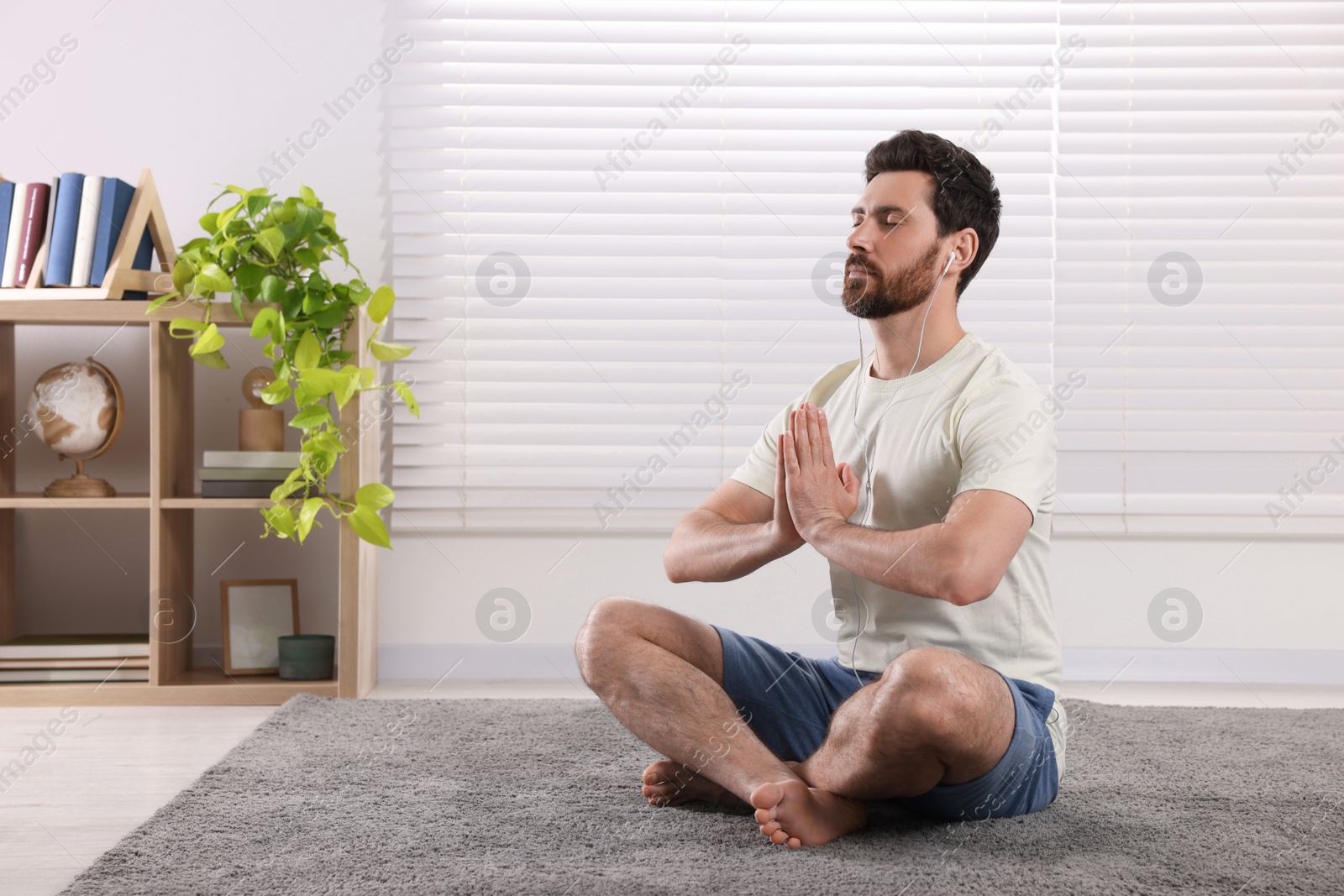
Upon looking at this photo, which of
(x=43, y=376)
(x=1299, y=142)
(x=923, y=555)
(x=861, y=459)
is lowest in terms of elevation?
(x=923, y=555)

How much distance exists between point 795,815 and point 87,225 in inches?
80.8

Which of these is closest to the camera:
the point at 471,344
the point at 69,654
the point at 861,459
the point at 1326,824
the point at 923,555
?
the point at 923,555

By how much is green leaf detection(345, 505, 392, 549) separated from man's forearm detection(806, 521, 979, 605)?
4.10ft

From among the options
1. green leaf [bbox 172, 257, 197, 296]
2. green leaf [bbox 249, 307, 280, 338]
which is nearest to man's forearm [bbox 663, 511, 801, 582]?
green leaf [bbox 249, 307, 280, 338]

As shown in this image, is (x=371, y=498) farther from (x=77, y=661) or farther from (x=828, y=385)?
(x=828, y=385)

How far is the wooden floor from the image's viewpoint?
144 cm

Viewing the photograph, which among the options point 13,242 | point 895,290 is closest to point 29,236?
point 13,242

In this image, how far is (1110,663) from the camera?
2701mm

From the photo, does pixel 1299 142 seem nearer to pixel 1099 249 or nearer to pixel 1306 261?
pixel 1306 261

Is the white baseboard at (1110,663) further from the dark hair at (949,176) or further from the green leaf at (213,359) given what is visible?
the dark hair at (949,176)

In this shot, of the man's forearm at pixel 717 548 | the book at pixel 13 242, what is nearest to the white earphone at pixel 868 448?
the man's forearm at pixel 717 548

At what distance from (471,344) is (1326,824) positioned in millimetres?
2037

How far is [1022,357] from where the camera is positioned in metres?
2.72

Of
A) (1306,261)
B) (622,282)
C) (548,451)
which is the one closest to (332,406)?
(548,451)
